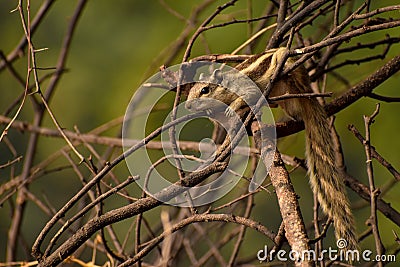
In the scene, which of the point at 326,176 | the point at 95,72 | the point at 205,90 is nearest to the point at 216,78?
the point at 205,90

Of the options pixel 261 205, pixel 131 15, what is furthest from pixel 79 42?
pixel 261 205

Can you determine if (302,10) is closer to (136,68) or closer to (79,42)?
(136,68)

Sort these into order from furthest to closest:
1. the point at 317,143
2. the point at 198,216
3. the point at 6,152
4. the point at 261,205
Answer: the point at 6,152 < the point at 261,205 < the point at 317,143 < the point at 198,216

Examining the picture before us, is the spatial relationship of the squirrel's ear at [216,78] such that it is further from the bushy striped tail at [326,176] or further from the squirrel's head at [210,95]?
the bushy striped tail at [326,176]

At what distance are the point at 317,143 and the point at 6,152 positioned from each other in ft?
11.8

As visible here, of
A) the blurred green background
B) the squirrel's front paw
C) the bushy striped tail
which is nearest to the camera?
the bushy striped tail

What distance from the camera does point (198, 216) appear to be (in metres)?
1.36

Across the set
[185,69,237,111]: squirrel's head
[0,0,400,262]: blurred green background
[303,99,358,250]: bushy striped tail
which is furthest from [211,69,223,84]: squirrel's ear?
[0,0,400,262]: blurred green background

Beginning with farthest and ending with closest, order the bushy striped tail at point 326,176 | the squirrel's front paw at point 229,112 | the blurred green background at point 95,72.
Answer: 1. the blurred green background at point 95,72
2. the squirrel's front paw at point 229,112
3. the bushy striped tail at point 326,176

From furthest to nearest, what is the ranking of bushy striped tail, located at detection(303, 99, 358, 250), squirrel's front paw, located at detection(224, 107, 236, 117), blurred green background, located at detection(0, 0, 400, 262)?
blurred green background, located at detection(0, 0, 400, 262) → squirrel's front paw, located at detection(224, 107, 236, 117) → bushy striped tail, located at detection(303, 99, 358, 250)

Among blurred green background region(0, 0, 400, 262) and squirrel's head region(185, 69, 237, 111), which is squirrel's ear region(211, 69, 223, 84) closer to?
squirrel's head region(185, 69, 237, 111)

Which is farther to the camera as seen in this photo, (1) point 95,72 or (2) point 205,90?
(1) point 95,72

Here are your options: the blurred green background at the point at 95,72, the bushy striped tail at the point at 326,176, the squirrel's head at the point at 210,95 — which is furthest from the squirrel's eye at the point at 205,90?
the blurred green background at the point at 95,72

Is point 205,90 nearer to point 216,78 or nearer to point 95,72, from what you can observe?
point 216,78
